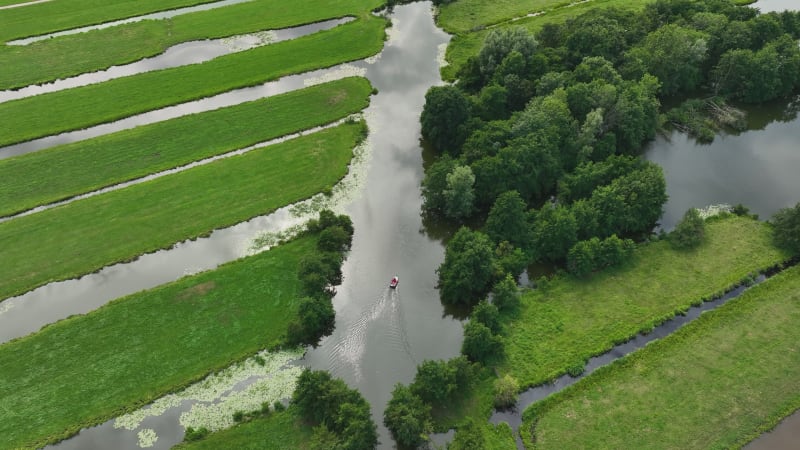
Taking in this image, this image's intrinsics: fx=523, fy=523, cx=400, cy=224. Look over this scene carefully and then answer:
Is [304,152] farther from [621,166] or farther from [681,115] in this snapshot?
[681,115]

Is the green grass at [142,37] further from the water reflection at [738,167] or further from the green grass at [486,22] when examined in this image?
the water reflection at [738,167]

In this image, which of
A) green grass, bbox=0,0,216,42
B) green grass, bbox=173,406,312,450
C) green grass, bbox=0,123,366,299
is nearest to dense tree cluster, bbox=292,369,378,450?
green grass, bbox=173,406,312,450

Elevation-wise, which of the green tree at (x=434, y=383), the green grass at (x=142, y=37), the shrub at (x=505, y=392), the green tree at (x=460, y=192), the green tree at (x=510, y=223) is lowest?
the shrub at (x=505, y=392)

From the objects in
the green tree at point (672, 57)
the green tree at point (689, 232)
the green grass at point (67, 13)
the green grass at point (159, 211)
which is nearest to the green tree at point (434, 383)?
the green grass at point (159, 211)

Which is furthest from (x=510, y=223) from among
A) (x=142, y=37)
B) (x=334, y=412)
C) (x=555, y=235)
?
(x=142, y=37)

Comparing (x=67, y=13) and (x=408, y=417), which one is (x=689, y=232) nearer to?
(x=408, y=417)

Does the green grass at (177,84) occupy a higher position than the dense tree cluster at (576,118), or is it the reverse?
the green grass at (177,84)
